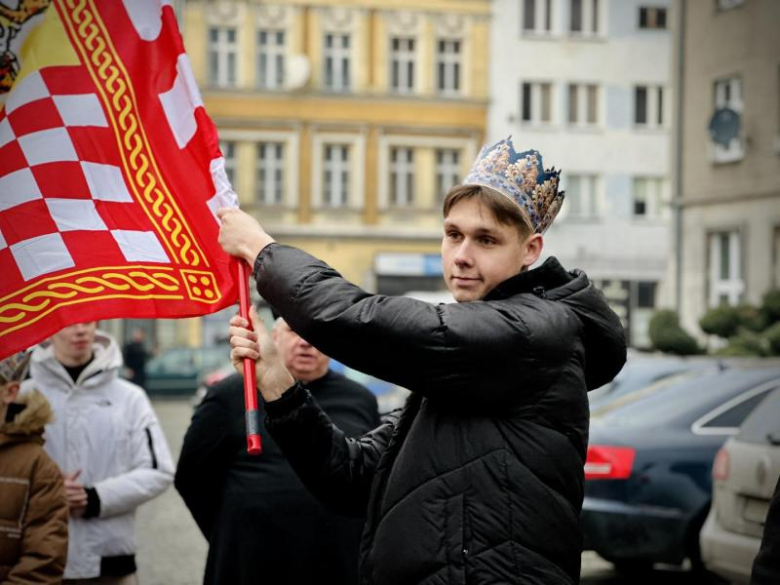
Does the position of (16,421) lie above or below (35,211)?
below

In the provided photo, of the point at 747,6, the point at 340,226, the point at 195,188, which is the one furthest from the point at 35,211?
the point at 340,226

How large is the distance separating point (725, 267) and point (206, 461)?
27.9 m

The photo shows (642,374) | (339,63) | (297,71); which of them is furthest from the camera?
(339,63)

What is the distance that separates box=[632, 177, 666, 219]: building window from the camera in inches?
1893

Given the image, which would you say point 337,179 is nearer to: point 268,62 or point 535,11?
point 268,62

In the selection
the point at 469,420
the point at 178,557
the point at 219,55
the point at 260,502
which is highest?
the point at 219,55

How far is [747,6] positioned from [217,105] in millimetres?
20528

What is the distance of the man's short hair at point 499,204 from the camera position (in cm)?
339

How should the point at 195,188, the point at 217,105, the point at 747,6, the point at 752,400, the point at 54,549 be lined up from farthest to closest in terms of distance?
the point at 217,105
the point at 747,6
the point at 752,400
the point at 54,549
the point at 195,188

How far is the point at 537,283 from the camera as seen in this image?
11.2ft

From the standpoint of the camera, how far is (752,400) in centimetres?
1015

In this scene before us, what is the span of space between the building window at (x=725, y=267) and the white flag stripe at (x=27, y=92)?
28348 millimetres

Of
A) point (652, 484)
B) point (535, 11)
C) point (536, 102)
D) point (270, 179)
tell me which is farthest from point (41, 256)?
point (535, 11)

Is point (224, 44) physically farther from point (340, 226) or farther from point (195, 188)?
point (195, 188)
